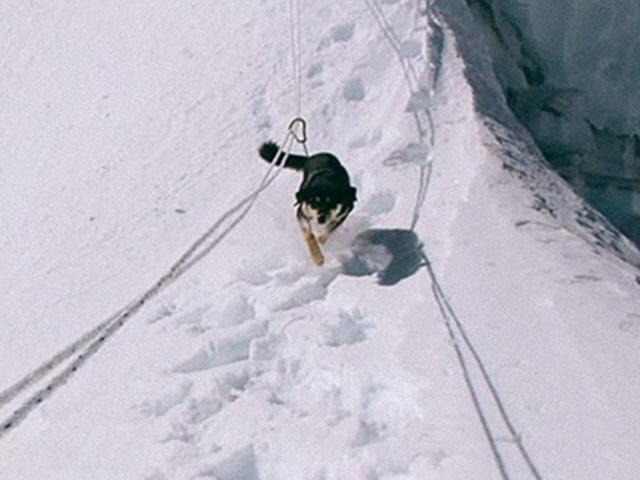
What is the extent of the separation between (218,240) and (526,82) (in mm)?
5489

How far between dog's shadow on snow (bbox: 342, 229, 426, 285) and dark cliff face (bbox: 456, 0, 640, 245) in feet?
13.5

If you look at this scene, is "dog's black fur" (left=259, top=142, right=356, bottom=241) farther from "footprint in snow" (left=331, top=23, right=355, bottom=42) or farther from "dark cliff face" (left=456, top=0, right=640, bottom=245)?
"dark cliff face" (left=456, top=0, right=640, bottom=245)

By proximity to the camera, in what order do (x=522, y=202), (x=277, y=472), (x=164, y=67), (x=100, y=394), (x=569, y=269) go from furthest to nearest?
(x=164, y=67)
(x=522, y=202)
(x=569, y=269)
(x=100, y=394)
(x=277, y=472)

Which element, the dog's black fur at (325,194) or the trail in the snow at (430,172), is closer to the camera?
the trail in the snow at (430,172)

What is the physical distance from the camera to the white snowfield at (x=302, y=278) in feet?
13.3

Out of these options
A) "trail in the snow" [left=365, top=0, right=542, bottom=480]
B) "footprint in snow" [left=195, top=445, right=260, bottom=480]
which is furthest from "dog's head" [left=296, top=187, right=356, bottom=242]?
"footprint in snow" [left=195, top=445, right=260, bottom=480]

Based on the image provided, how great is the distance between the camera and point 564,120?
10.4 metres

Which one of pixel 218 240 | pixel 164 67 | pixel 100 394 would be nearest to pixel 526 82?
pixel 164 67

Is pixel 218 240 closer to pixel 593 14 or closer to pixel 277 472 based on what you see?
pixel 277 472

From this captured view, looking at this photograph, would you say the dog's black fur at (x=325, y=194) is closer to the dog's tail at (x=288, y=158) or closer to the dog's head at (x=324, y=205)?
the dog's head at (x=324, y=205)

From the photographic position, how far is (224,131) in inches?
298

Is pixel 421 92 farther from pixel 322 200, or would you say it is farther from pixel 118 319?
pixel 118 319

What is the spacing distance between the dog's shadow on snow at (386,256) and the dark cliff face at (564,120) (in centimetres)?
411

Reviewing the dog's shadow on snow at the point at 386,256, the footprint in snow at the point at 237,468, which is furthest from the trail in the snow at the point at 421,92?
the footprint in snow at the point at 237,468
